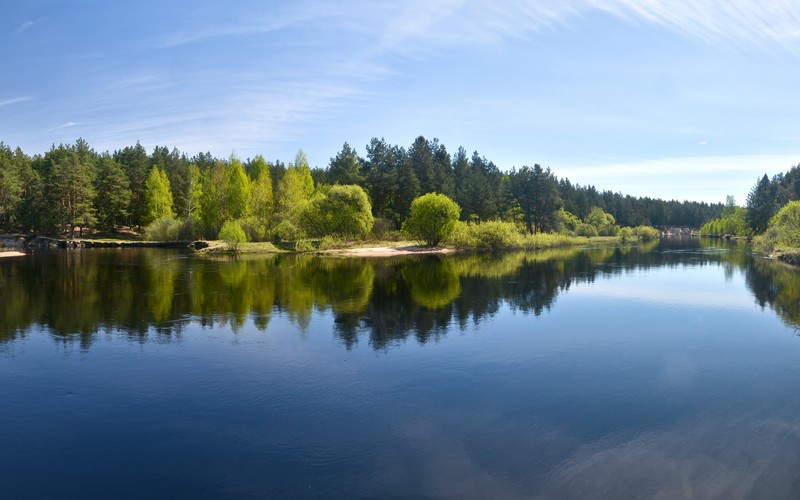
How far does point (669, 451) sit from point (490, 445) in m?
3.99

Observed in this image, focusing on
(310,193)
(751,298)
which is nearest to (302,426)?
(751,298)

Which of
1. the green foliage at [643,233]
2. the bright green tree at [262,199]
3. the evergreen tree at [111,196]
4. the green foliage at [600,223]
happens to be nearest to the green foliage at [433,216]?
the bright green tree at [262,199]

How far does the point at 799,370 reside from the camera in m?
17.4

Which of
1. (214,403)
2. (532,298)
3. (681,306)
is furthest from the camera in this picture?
(532,298)

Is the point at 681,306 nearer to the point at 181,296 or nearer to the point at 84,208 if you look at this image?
the point at 181,296

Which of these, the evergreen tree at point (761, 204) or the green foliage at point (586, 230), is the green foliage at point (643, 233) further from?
the evergreen tree at point (761, 204)

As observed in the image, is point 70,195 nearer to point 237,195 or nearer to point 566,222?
point 237,195

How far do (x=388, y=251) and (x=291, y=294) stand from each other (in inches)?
1679

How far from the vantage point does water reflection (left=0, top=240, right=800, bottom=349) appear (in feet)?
79.2

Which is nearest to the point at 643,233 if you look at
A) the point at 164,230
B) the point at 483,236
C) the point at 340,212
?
the point at 483,236

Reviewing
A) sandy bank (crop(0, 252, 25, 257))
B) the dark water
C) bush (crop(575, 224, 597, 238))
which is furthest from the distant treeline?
the dark water

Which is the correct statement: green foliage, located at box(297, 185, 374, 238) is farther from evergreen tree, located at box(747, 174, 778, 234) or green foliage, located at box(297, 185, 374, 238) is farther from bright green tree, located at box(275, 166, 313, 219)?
evergreen tree, located at box(747, 174, 778, 234)

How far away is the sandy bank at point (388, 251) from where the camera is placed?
236ft

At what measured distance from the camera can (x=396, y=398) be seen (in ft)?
47.0
